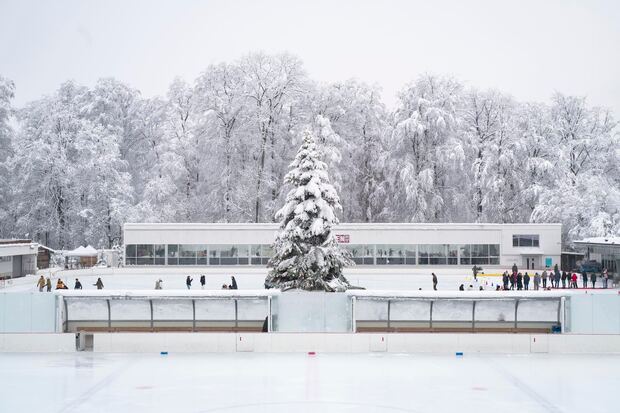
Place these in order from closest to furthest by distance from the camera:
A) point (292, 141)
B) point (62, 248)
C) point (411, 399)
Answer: point (411, 399)
point (292, 141)
point (62, 248)

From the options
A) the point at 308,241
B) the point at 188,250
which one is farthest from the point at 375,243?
the point at 308,241

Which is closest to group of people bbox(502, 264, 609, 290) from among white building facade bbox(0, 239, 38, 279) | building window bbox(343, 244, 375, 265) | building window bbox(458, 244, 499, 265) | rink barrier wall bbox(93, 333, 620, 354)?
building window bbox(458, 244, 499, 265)

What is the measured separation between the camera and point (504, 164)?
68.5 metres

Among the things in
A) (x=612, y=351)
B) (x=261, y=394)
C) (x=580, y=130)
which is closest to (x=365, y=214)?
(x=580, y=130)

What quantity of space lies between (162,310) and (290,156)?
142 ft

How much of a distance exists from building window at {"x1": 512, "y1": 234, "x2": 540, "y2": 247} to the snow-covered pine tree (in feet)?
92.6

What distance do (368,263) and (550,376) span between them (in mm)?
38234

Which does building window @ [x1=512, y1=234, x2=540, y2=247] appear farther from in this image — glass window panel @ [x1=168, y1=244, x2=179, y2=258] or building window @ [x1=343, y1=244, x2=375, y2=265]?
glass window panel @ [x1=168, y1=244, x2=179, y2=258]

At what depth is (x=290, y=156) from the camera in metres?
70.3

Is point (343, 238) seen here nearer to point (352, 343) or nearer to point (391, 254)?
point (391, 254)

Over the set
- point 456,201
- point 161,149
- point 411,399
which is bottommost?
point 411,399

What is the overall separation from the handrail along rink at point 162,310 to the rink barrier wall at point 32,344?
1063 millimetres

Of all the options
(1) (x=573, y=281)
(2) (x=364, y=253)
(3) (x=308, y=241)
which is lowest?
(1) (x=573, y=281)

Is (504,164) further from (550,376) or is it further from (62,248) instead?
(550,376)
